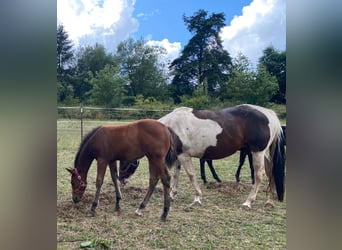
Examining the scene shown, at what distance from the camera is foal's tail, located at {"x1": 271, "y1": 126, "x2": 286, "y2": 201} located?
137 cm

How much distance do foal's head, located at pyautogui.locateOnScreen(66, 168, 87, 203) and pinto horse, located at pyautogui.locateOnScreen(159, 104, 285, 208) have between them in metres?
0.49

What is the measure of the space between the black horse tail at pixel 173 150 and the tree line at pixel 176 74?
22 cm

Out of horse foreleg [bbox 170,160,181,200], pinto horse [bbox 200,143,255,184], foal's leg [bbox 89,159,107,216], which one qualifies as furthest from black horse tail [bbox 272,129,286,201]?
foal's leg [bbox 89,159,107,216]

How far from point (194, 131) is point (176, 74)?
0.39 metres

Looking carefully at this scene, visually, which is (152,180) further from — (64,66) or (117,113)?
(64,66)

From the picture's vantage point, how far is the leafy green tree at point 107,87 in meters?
1.43

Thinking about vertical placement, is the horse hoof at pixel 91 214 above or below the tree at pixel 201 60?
below

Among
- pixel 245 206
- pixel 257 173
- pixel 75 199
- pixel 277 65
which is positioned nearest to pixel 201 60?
pixel 277 65

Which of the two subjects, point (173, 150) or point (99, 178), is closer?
point (99, 178)

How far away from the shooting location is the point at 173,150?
1610mm

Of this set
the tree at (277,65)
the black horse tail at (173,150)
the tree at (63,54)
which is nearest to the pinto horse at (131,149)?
the black horse tail at (173,150)

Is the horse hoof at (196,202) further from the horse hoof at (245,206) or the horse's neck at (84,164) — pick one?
the horse's neck at (84,164)

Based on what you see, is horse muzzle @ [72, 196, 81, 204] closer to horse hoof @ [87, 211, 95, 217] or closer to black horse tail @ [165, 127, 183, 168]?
horse hoof @ [87, 211, 95, 217]
